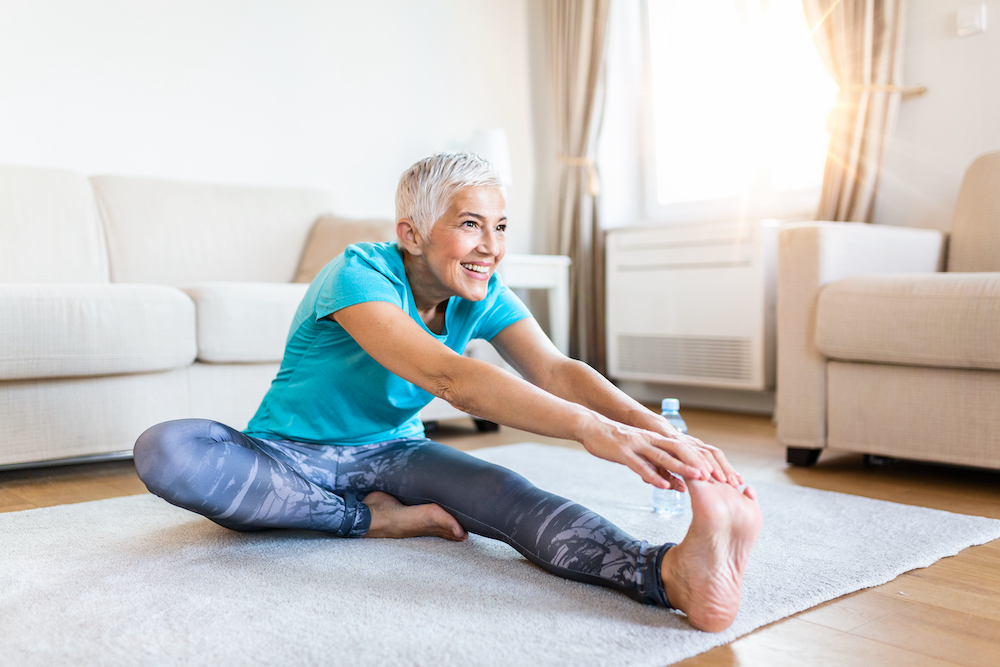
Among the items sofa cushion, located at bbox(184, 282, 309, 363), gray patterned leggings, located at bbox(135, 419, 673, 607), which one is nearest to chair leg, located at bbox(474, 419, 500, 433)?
sofa cushion, located at bbox(184, 282, 309, 363)

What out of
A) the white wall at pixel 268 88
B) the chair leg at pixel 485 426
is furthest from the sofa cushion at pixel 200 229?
the chair leg at pixel 485 426

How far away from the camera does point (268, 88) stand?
3.45 m

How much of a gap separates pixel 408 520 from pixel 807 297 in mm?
1254

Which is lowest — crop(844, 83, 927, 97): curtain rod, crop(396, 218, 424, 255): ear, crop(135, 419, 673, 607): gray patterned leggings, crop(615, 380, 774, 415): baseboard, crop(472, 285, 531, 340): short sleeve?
crop(615, 380, 774, 415): baseboard

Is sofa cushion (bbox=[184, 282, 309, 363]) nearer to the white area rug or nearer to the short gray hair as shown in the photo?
the white area rug

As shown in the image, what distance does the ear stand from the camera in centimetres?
134

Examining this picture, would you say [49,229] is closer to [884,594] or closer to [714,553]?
[714,553]

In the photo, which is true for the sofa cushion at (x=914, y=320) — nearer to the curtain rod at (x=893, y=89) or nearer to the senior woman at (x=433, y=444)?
the senior woman at (x=433, y=444)

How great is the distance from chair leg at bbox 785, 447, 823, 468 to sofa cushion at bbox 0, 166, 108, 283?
Result: 2206 millimetres

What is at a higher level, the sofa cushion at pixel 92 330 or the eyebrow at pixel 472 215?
the eyebrow at pixel 472 215

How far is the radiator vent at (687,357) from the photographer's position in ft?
10.3

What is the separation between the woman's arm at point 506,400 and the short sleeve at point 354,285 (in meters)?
0.02

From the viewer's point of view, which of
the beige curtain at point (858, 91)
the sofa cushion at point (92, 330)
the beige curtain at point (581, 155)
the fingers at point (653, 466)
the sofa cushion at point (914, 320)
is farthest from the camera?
the beige curtain at point (581, 155)

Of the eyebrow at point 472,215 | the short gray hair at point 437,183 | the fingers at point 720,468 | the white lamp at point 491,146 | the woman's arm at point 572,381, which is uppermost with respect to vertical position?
the white lamp at point 491,146
